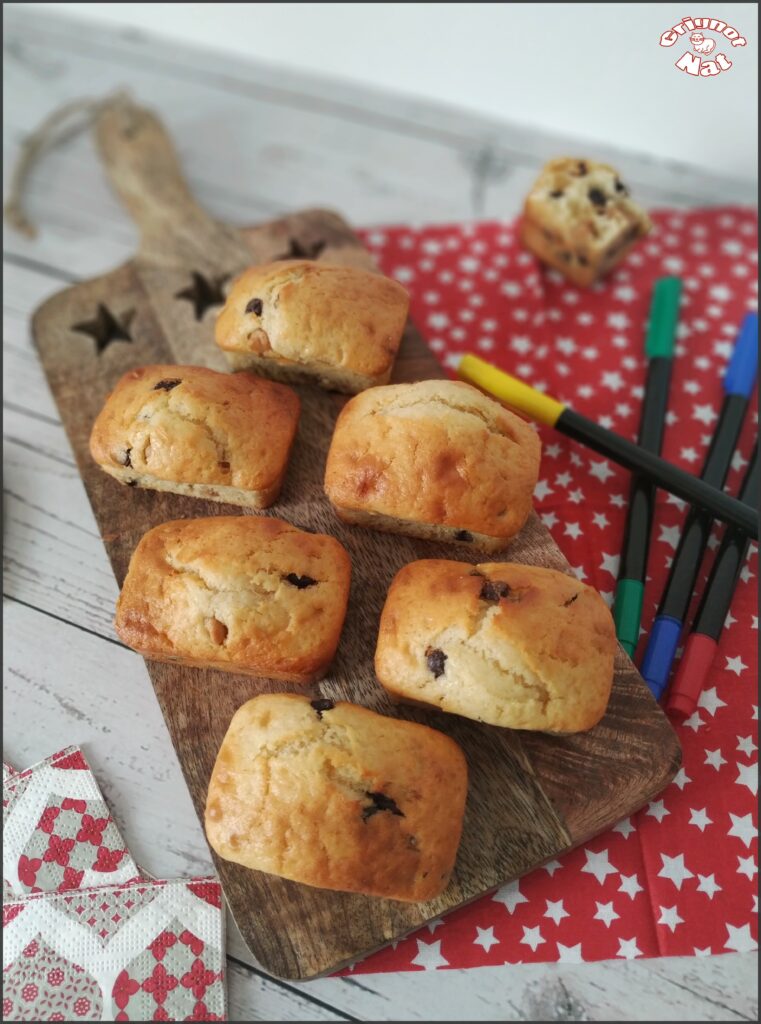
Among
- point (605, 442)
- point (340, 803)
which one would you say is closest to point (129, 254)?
point (605, 442)

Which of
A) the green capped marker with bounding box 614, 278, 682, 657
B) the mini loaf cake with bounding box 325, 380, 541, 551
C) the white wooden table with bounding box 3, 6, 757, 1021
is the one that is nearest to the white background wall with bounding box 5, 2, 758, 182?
the white wooden table with bounding box 3, 6, 757, 1021

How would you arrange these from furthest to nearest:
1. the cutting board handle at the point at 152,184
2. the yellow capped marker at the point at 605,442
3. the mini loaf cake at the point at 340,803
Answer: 1. the cutting board handle at the point at 152,184
2. the yellow capped marker at the point at 605,442
3. the mini loaf cake at the point at 340,803

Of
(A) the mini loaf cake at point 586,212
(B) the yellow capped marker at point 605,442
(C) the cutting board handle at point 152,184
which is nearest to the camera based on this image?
(B) the yellow capped marker at point 605,442

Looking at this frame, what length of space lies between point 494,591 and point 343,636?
348mm

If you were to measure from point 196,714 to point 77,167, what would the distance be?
1.83 metres

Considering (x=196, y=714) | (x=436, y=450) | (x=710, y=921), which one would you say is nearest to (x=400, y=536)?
(x=436, y=450)

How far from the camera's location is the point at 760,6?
2.04 meters

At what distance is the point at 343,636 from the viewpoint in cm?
171

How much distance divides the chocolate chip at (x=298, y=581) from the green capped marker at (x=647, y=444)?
2.22 feet

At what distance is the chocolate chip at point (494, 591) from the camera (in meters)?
1.54

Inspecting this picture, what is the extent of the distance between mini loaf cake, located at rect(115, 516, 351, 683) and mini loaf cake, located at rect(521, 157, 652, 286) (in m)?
1.12

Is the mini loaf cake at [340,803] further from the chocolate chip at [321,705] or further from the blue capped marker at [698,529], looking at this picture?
the blue capped marker at [698,529]

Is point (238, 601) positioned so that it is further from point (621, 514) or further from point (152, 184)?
point (152, 184)

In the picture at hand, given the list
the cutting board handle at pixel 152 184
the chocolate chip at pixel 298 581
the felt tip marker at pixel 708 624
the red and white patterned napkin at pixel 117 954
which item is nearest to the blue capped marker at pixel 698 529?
the felt tip marker at pixel 708 624
